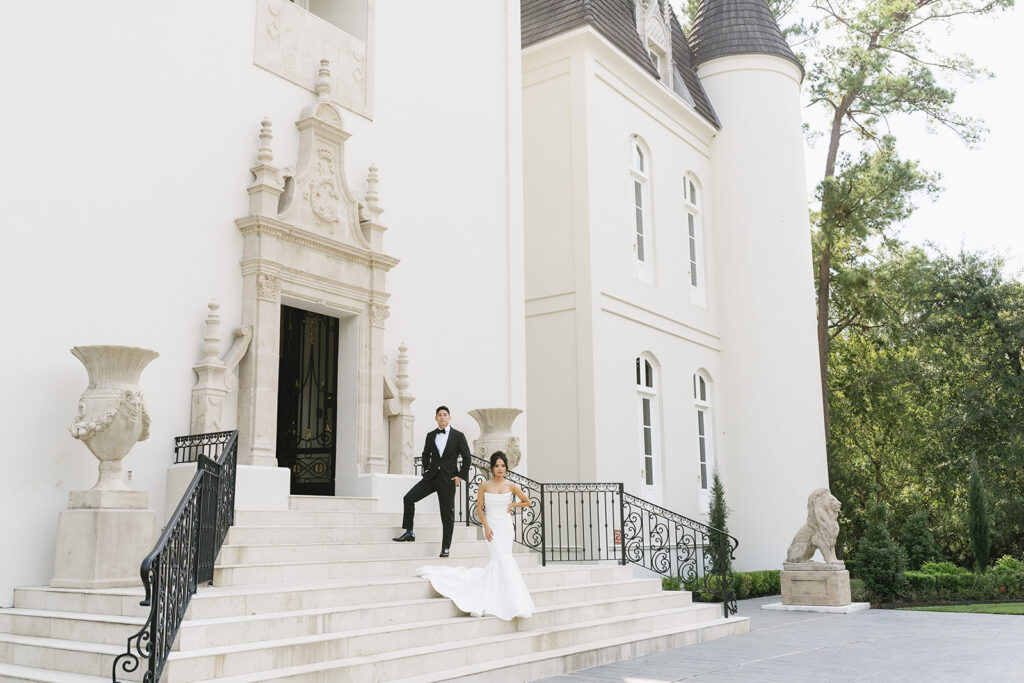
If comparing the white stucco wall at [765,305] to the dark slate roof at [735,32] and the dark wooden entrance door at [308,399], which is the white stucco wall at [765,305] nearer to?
the dark slate roof at [735,32]

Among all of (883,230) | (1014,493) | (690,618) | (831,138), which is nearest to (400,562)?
(690,618)

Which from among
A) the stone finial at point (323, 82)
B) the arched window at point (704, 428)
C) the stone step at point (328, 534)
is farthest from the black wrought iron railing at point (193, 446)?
the arched window at point (704, 428)

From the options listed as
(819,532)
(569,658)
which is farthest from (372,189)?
(819,532)

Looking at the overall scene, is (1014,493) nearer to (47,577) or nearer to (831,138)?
(831,138)

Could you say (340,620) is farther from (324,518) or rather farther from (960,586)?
(960,586)

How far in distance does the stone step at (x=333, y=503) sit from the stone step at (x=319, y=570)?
3.96 ft

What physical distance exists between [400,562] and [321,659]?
249 cm

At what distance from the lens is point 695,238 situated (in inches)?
841

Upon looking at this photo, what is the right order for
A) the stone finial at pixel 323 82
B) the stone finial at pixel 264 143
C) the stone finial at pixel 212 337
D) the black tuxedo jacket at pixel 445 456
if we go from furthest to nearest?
the stone finial at pixel 323 82 → the stone finial at pixel 264 143 → the black tuxedo jacket at pixel 445 456 → the stone finial at pixel 212 337

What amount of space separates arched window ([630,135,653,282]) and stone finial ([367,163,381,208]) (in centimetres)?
799

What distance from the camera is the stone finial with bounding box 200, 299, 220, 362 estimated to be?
973 cm

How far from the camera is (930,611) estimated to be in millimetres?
15312

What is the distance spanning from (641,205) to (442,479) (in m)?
11.0

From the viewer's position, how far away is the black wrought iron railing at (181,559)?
5.70 meters
